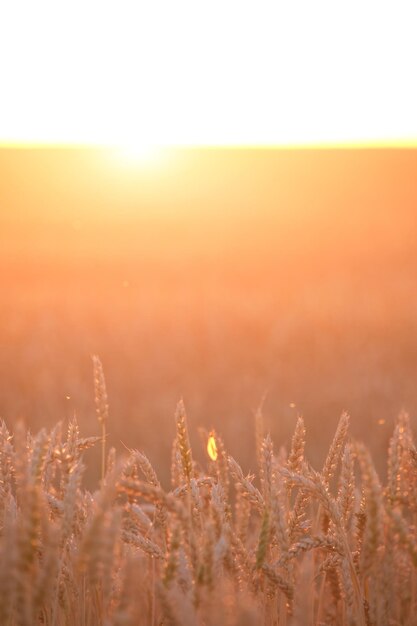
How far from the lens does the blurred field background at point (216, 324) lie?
6.17 meters

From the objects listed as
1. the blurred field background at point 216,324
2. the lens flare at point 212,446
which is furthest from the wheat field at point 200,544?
the blurred field background at point 216,324

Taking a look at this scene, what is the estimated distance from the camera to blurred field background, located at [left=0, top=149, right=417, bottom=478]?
20.2ft

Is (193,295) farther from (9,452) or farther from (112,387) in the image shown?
(9,452)

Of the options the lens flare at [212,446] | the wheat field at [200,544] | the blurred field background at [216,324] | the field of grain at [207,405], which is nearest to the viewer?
the wheat field at [200,544]

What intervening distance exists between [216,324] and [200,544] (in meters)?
6.99

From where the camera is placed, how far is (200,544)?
1117 millimetres

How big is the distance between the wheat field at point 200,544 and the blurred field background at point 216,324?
2420 millimetres

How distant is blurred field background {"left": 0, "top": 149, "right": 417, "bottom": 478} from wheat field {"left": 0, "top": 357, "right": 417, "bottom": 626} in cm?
242

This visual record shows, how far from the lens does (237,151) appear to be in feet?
117

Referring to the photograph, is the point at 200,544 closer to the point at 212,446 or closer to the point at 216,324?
the point at 212,446

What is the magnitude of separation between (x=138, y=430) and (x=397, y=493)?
487 cm

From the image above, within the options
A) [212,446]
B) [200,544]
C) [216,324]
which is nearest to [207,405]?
[216,324]

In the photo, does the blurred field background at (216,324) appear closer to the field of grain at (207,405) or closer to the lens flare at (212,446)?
the field of grain at (207,405)

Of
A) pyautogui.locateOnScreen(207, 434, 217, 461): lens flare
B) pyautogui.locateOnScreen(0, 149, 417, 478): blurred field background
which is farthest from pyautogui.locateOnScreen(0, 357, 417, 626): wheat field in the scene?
pyautogui.locateOnScreen(0, 149, 417, 478): blurred field background
